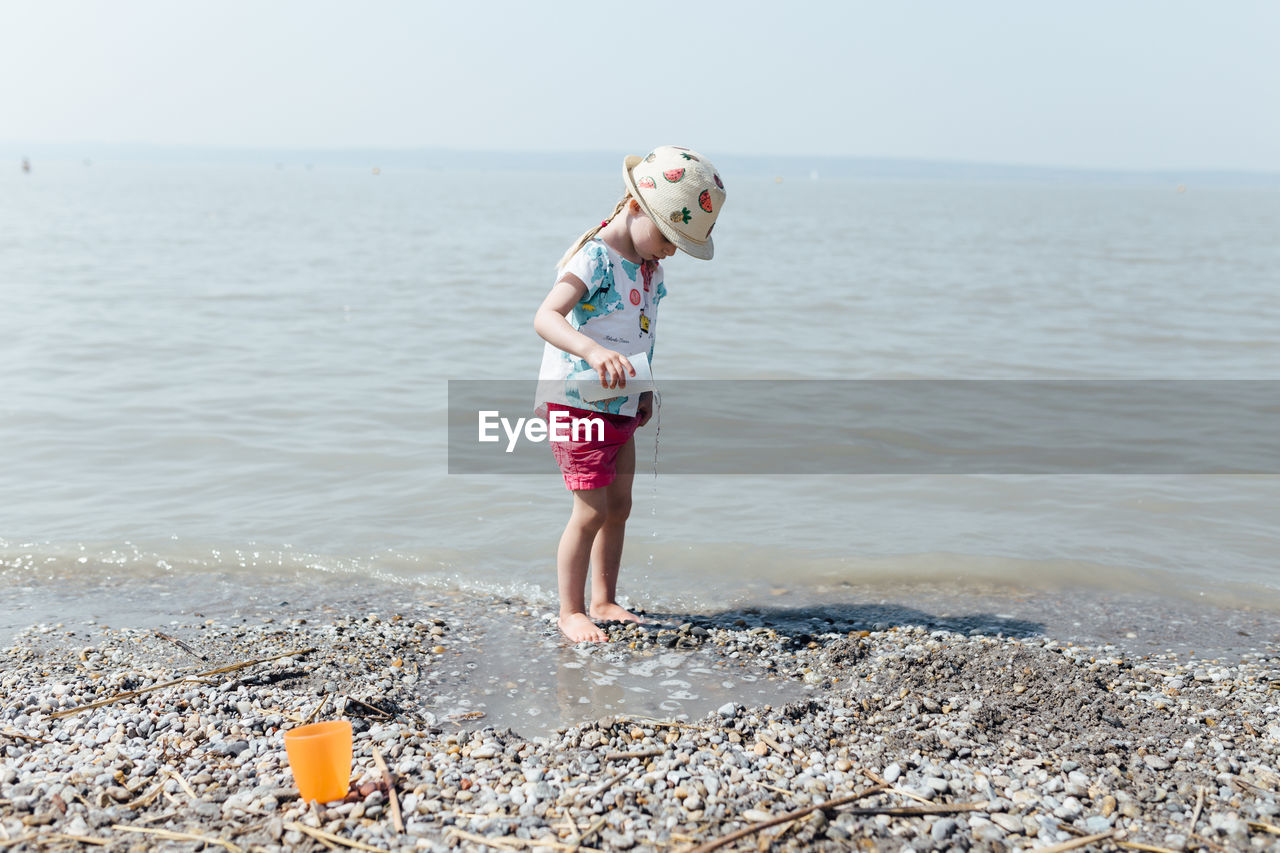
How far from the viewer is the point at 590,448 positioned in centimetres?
429

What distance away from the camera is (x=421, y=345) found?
1242 cm

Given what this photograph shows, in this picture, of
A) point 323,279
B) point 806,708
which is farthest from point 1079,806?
point 323,279

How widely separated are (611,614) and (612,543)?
11.9 inches

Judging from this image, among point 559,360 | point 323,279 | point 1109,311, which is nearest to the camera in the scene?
point 559,360

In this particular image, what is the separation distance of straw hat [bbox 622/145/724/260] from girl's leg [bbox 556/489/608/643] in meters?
1.05

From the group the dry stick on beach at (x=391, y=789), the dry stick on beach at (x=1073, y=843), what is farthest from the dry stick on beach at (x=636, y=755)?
the dry stick on beach at (x=1073, y=843)

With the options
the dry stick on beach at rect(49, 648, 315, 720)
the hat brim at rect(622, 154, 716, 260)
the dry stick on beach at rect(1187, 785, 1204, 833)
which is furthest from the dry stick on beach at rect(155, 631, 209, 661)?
the dry stick on beach at rect(1187, 785, 1204, 833)

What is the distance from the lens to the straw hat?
3992 millimetres

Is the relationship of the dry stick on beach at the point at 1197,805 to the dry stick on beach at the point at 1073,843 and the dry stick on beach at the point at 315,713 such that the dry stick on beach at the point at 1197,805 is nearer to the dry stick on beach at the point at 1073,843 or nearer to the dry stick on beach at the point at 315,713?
the dry stick on beach at the point at 1073,843

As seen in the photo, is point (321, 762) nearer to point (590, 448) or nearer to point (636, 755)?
point (636, 755)

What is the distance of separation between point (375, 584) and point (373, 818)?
2.66 m

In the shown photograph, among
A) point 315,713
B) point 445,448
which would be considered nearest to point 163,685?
point 315,713

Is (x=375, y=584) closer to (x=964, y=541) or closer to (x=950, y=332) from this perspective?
(x=964, y=541)

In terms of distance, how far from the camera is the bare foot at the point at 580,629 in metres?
4.43
